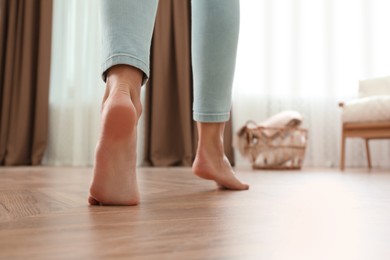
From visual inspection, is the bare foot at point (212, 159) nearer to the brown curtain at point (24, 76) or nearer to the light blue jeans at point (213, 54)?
the light blue jeans at point (213, 54)

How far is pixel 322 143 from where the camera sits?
317cm

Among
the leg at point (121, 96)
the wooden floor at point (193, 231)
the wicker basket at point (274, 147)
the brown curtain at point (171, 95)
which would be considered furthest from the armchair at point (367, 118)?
the leg at point (121, 96)

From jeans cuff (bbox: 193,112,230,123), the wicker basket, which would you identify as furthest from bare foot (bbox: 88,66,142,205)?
the wicker basket

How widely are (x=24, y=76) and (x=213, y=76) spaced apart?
2.48 meters

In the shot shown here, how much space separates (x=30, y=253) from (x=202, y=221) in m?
0.20

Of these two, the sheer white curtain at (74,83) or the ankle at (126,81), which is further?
the sheer white curtain at (74,83)

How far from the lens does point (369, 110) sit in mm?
2449

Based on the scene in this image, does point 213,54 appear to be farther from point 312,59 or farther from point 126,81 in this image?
point 312,59

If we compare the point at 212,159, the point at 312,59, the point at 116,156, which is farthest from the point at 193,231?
the point at 312,59

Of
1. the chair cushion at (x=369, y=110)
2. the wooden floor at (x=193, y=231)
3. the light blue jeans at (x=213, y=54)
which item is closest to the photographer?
the wooden floor at (x=193, y=231)

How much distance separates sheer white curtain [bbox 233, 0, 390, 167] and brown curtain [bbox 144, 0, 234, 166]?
0.42m

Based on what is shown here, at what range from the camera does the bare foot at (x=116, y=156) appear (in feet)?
1.90

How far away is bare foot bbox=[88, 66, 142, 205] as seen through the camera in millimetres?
580

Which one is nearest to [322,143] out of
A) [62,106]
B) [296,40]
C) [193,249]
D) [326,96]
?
[326,96]
